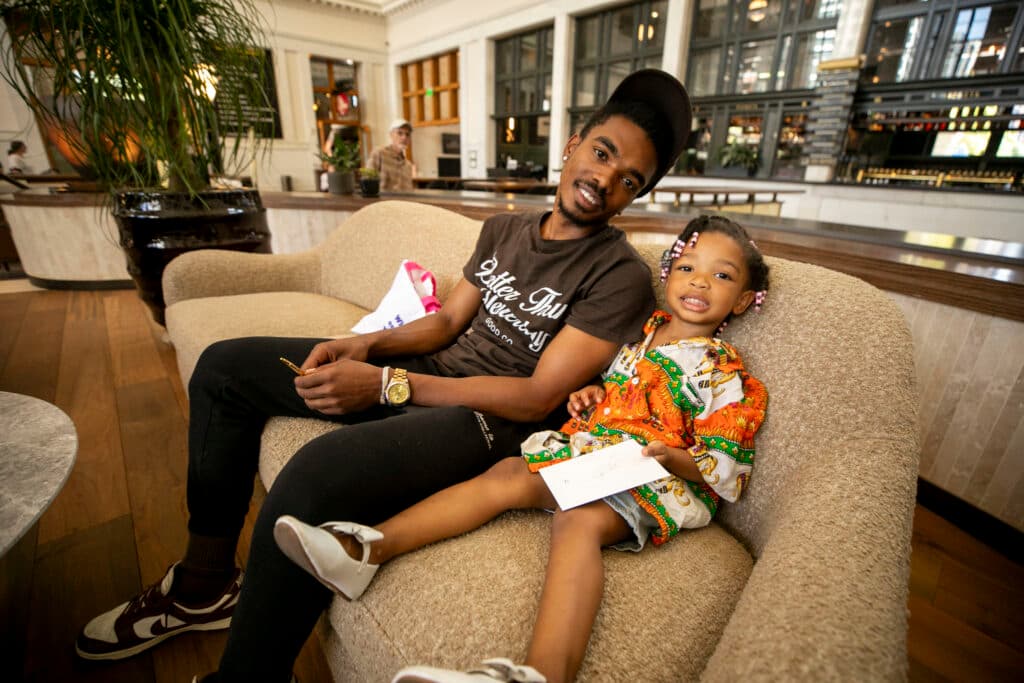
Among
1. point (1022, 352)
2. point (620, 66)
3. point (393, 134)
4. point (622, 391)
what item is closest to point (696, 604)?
point (622, 391)

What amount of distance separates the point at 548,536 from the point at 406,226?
1510 mm

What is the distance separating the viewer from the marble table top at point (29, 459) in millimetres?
701

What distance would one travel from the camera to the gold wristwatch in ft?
3.31

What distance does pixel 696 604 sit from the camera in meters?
0.68

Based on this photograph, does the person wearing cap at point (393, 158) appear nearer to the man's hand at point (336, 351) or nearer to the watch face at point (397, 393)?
the man's hand at point (336, 351)

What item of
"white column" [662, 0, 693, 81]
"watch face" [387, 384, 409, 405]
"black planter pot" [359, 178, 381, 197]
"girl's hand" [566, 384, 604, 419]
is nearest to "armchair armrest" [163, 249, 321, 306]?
"black planter pot" [359, 178, 381, 197]

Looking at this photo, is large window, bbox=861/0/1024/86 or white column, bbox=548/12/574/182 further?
white column, bbox=548/12/574/182

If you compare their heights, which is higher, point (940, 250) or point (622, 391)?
point (940, 250)

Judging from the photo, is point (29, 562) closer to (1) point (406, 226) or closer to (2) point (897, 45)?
(1) point (406, 226)

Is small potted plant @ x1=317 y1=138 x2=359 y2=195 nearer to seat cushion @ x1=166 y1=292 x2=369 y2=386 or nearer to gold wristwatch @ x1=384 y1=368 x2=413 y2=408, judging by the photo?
seat cushion @ x1=166 y1=292 x2=369 y2=386

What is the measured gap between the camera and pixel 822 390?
804 millimetres

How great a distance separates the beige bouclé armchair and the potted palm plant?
5.15ft

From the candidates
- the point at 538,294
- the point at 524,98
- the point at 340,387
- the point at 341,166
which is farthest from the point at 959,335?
the point at 524,98

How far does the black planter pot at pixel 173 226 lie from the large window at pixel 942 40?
6957 millimetres
